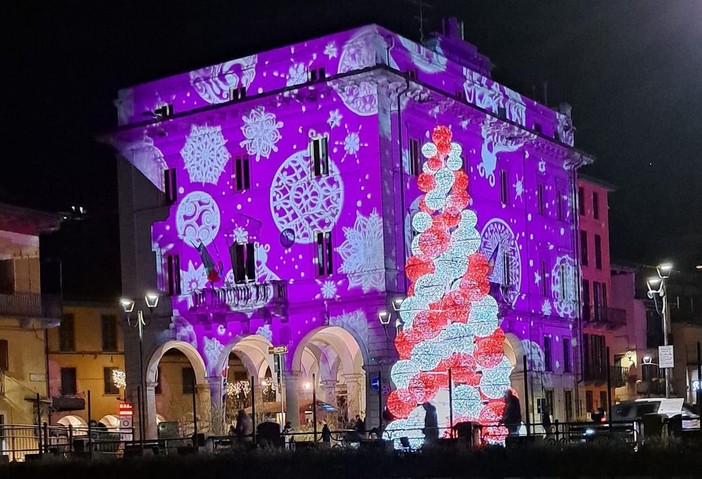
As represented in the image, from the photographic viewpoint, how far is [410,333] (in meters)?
34.3

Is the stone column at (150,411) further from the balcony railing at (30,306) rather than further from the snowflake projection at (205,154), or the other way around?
the snowflake projection at (205,154)

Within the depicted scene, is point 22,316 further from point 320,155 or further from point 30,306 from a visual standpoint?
point 320,155

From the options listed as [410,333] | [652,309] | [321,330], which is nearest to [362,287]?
[321,330]

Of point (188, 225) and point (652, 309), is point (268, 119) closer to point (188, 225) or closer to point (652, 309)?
point (188, 225)

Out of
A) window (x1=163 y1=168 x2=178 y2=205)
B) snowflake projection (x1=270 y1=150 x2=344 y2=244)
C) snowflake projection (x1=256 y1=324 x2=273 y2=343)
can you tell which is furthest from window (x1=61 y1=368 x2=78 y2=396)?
snowflake projection (x1=270 y1=150 x2=344 y2=244)

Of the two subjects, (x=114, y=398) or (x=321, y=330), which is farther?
(x=114, y=398)

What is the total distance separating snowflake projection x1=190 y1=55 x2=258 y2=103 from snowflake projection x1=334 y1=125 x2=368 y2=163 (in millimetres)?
4985

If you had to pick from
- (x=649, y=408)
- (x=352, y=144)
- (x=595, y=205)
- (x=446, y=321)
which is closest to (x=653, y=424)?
(x=446, y=321)

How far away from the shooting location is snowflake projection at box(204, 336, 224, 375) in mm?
48156

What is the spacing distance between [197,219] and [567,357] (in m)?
20.1

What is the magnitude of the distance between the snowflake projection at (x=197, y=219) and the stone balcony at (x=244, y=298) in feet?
7.42

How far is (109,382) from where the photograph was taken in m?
58.8

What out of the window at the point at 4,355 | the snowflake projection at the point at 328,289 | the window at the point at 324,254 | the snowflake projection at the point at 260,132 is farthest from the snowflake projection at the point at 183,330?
the window at the point at 4,355

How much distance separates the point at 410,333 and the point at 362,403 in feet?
42.1
